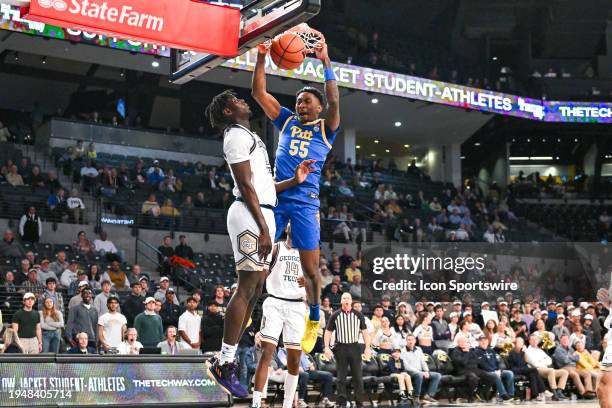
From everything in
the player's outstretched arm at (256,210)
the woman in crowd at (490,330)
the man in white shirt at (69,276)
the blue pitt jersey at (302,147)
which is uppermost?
the blue pitt jersey at (302,147)

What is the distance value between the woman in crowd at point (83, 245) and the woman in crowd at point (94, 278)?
1.63 metres

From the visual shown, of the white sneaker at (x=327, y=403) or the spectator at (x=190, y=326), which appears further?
the spectator at (x=190, y=326)

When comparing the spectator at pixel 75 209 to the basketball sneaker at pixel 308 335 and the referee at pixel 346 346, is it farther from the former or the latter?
the basketball sneaker at pixel 308 335

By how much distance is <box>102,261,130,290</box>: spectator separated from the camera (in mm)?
17453

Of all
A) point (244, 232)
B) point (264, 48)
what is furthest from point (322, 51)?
point (244, 232)

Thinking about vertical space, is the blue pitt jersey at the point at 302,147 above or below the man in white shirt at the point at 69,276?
above

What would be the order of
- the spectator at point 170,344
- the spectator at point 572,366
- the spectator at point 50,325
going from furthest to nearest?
the spectator at point 572,366 → the spectator at point 170,344 → the spectator at point 50,325

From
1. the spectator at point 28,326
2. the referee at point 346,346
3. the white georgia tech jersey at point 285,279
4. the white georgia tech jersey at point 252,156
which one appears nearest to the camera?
the white georgia tech jersey at point 252,156

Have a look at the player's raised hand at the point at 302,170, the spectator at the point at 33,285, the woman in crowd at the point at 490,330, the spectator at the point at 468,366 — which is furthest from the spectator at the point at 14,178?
the player's raised hand at the point at 302,170

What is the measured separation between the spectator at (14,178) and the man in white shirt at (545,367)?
13.1 m

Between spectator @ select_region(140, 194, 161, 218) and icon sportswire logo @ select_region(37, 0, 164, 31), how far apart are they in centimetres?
1394

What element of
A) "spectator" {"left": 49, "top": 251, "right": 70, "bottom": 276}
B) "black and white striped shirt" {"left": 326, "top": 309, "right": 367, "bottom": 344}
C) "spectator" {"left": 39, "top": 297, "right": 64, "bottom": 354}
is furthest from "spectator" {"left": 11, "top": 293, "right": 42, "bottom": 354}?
"black and white striped shirt" {"left": 326, "top": 309, "right": 367, "bottom": 344}

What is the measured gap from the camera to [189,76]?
9.66m

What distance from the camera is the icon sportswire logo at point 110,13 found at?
8.41 meters
